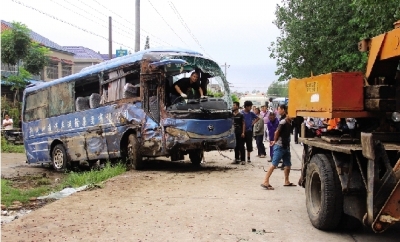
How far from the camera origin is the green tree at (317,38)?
2248cm

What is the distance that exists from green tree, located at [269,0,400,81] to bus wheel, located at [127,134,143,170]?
421 inches

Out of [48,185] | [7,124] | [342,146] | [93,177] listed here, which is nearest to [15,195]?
[93,177]

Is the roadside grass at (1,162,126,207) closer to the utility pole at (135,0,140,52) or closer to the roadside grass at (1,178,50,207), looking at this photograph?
the roadside grass at (1,178,50,207)

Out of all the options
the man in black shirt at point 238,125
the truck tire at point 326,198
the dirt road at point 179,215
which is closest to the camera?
the truck tire at point 326,198

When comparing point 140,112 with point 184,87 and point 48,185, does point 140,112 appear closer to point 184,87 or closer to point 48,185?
point 184,87

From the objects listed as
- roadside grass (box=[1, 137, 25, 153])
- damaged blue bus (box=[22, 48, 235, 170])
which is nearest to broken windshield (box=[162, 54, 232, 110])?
damaged blue bus (box=[22, 48, 235, 170])

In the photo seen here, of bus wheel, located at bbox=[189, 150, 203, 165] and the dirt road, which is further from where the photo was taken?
bus wheel, located at bbox=[189, 150, 203, 165]

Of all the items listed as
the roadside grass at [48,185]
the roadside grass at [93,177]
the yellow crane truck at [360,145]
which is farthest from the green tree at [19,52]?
the yellow crane truck at [360,145]

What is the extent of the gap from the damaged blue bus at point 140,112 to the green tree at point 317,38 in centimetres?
903

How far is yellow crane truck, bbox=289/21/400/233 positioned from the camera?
15.9ft

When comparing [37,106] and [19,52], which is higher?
[19,52]

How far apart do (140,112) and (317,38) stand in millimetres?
15684

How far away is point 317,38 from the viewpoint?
83.2 ft

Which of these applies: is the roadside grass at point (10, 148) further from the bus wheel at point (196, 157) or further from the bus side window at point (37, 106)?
the bus wheel at point (196, 157)
